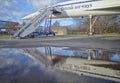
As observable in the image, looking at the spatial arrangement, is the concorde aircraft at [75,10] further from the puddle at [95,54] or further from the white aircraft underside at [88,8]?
the puddle at [95,54]

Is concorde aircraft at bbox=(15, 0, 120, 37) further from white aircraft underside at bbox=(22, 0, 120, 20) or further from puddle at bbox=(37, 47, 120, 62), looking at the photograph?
puddle at bbox=(37, 47, 120, 62)

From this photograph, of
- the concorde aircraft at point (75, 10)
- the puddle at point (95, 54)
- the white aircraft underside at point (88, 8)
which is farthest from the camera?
the white aircraft underside at point (88, 8)

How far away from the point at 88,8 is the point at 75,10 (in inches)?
86.0

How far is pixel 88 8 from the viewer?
3000 centimetres

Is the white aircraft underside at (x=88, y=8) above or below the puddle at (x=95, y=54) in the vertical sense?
above

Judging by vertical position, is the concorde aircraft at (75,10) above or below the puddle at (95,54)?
above

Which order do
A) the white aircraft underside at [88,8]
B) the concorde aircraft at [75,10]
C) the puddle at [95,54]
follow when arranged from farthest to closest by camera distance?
the white aircraft underside at [88,8] → the concorde aircraft at [75,10] → the puddle at [95,54]

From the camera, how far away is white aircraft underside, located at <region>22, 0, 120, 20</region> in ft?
92.3

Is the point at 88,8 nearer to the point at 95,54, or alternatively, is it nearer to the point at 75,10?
the point at 75,10

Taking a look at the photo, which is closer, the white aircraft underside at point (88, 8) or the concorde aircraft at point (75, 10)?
the concorde aircraft at point (75, 10)

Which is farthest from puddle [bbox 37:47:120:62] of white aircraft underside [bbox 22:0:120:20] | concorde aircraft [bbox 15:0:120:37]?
white aircraft underside [bbox 22:0:120:20]

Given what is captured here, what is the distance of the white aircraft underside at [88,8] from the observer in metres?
28.1

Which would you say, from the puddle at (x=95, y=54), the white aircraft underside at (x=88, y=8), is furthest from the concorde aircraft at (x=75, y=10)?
the puddle at (x=95, y=54)

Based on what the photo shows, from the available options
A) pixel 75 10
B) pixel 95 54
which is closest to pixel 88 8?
pixel 75 10
